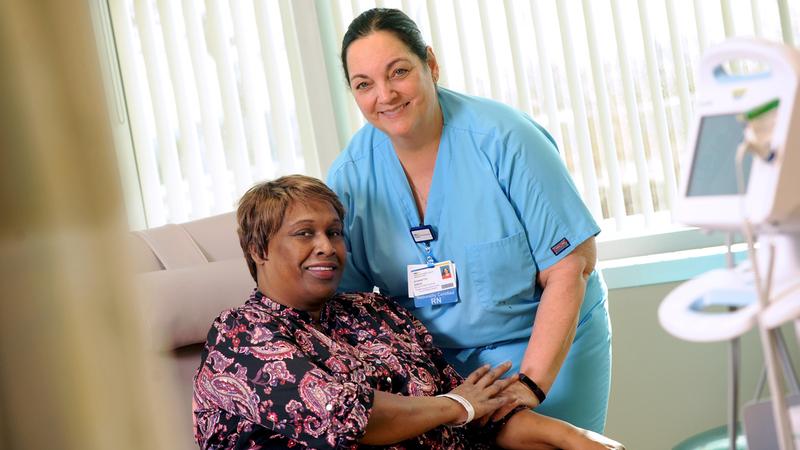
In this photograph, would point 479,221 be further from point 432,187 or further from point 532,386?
point 532,386

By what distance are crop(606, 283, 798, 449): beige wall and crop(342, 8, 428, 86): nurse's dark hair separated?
1339 mm

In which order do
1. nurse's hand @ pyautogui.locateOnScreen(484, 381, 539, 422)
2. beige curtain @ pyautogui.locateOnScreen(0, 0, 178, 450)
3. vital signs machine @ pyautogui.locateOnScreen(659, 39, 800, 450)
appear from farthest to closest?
nurse's hand @ pyautogui.locateOnScreen(484, 381, 539, 422)
vital signs machine @ pyautogui.locateOnScreen(659, 39, 800, 450)
beige curtain @ pyautogui.locateOnScreen(0, 0, 178, 450)

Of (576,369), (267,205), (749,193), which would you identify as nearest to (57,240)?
(749,193)

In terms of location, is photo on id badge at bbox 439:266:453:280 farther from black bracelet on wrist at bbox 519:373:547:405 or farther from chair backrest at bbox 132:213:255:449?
chair backrest at bbox 132:213:255:449

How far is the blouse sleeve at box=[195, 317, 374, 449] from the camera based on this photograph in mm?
1629

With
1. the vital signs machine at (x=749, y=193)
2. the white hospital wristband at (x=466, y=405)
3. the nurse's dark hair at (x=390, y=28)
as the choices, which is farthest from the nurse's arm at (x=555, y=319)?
the vital signs machine at (x=749, y=193)

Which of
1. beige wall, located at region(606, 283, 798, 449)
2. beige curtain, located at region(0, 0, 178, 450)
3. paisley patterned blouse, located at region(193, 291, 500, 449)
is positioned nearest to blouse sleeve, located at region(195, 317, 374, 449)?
paisley patterned blouse, located at region(193, 291, 500, 449)

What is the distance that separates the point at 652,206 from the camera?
315cm

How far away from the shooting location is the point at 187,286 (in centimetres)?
207

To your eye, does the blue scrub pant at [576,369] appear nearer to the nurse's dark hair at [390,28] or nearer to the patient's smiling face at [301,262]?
the patient's smiling face at [301,262]

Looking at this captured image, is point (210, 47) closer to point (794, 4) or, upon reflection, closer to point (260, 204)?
point (260, 204)

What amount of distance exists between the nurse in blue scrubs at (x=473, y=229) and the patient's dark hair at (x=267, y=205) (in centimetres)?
28

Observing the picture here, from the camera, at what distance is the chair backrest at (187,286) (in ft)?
6.58

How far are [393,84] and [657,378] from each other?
5.18ft
